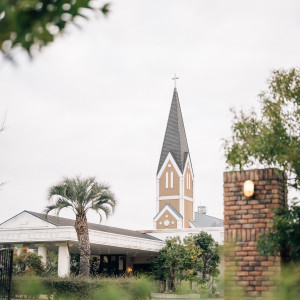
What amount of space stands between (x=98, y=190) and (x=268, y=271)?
18.8 m

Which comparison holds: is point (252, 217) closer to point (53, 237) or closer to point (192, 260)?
point (53, 237)

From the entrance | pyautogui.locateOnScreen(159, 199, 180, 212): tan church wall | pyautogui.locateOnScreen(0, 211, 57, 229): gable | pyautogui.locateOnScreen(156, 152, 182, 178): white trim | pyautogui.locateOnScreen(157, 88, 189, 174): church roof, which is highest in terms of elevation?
pyautogui.locateOnScreen(157, 88, 189, 174): church roof

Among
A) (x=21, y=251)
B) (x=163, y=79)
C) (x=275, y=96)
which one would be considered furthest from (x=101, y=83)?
(x=163, y=79)

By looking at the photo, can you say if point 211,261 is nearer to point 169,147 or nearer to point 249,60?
point 249,60

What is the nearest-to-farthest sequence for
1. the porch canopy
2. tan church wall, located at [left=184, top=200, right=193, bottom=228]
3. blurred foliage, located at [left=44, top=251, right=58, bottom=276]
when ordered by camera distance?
the porch canopy
blurred foliage, located at [left=44, top=251, right=58, bottom=276]
tan church wall, located at [left=184, top=200, right=193, bottom=228]

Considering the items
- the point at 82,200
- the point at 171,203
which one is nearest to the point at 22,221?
the point at 82,200

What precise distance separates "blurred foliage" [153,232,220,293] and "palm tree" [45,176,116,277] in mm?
11121

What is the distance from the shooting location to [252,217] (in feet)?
26.6

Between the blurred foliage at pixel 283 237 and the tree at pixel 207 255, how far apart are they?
2900 centimetres

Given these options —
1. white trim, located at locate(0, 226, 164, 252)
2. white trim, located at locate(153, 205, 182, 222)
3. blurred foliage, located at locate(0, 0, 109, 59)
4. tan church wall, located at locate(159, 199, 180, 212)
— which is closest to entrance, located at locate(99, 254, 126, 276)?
white trim, located at locate(0, 226, 164, 252)

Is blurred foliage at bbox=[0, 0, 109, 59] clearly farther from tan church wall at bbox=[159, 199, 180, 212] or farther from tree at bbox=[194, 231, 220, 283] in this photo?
tan church wall at bbox=[159, 199, 180, 212]

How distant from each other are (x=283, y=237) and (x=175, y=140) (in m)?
64.9

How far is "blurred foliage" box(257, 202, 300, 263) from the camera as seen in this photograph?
24.8 ft

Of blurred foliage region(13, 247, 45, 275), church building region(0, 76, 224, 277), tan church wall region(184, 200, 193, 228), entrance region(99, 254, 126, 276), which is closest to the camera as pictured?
blurred foliage region(13, 247, 45, 275)
